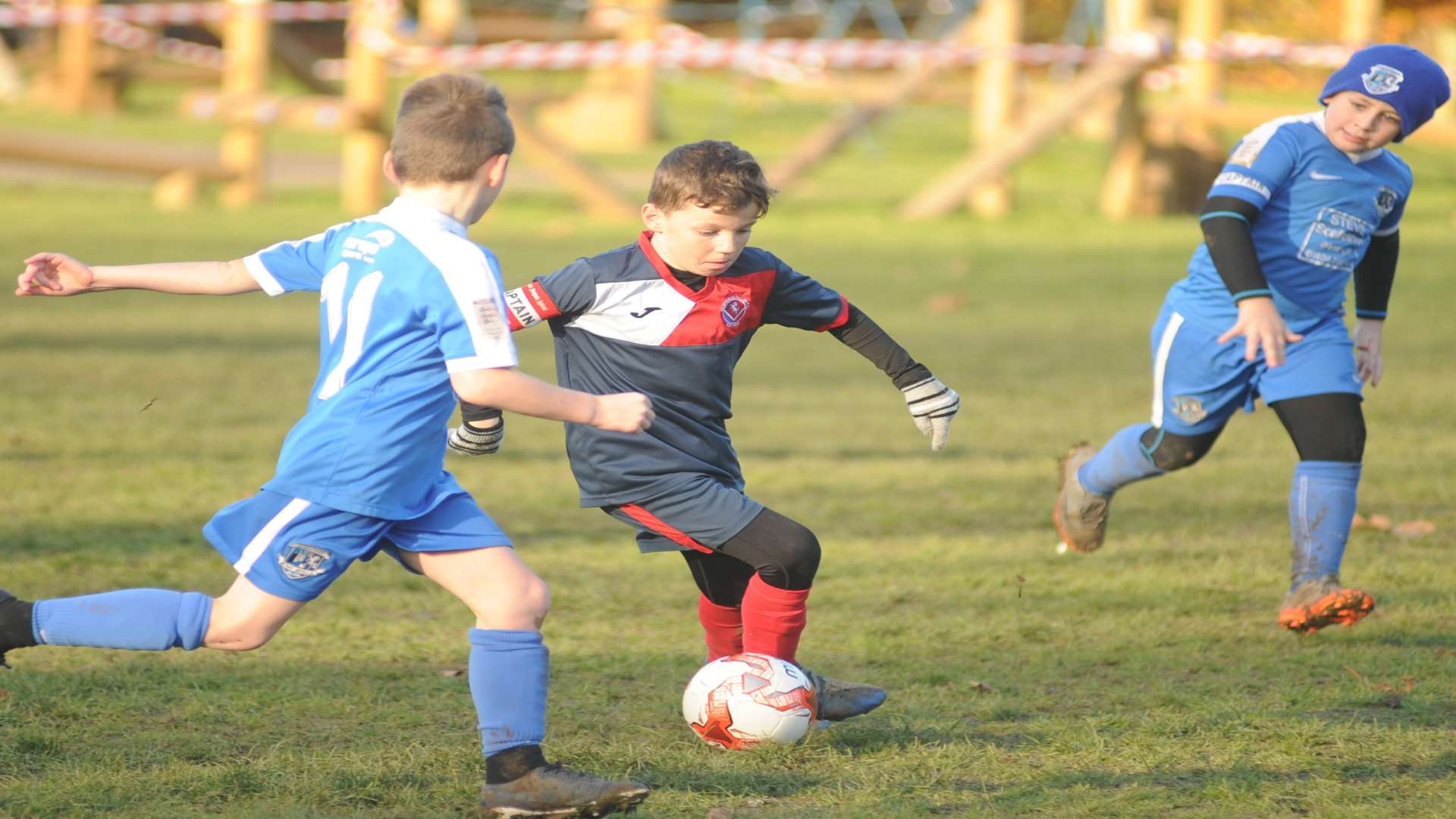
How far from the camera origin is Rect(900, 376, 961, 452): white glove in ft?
12.6

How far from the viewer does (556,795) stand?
3119mm

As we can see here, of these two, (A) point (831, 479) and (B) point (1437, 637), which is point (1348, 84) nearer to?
(B) point (1437, 637)

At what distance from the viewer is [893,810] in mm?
3268

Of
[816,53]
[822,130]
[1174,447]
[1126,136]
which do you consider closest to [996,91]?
[1126,136]

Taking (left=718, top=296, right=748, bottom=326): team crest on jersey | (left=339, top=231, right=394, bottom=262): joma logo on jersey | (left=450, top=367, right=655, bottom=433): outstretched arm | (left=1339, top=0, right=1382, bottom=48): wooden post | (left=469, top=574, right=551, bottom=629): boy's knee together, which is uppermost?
(left=1339, top=0, right=1382, bottom=48): wooden post

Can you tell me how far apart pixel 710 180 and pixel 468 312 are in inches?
29.3

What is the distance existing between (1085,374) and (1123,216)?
6909mm

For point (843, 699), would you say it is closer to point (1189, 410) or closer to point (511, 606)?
point (511, 606)

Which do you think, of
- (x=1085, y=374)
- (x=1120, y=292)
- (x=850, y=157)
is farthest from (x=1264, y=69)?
(x=1085, y=374)

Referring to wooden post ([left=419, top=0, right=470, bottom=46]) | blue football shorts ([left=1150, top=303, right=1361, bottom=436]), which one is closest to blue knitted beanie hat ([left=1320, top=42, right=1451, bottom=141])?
blue football shorts ([left=1150, top=303, right=1361, bottom=436])

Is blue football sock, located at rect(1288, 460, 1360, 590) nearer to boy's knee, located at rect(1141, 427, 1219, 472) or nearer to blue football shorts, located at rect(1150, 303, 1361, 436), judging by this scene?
blue football shorts, located at rect(1150, 303, 1361, 436)

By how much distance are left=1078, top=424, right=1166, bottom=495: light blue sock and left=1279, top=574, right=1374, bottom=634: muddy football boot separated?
700mm

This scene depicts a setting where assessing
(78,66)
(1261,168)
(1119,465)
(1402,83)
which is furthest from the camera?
(78,66)

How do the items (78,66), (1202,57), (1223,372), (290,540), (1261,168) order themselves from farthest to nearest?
1. (78,66)
2. (1202,57)
3. (1223,372)
4. (1261,168)
5. (290,540)
